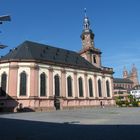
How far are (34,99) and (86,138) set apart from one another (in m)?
37.1

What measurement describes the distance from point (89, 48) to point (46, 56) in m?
18.9

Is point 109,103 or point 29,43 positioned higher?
point 29,43

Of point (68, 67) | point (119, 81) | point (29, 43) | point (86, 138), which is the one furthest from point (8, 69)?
point (119, 81)

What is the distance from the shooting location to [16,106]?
45594 millimetres

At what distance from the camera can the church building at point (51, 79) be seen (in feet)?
153

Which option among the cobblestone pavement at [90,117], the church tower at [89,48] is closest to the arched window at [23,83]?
the cobblestone pavement at [90,117]

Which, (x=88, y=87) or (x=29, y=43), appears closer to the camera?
(x=29, y=43)

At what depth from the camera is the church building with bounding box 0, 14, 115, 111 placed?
46.8 meters

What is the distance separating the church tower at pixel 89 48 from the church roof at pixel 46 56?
286 centimetres

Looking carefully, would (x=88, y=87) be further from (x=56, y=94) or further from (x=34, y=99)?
(x=34, y=99)

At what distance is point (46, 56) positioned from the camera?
54.8 m

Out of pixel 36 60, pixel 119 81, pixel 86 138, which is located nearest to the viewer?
pixel 86 138

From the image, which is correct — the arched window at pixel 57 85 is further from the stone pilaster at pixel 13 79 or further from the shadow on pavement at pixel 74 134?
the shadow on pavement at pixel 74 134

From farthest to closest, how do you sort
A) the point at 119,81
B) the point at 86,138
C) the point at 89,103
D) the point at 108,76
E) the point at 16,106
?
the point at 119,81 < the point at 108,76 < the point at 89,103 < the point at 16,106 < the point at 86,138
